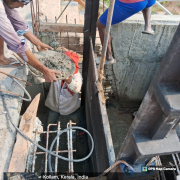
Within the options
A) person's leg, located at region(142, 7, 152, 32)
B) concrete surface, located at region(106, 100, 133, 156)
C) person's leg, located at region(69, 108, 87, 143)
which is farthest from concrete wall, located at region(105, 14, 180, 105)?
person's leg, located at region(69, 108, 87, 143)

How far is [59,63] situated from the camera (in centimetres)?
302

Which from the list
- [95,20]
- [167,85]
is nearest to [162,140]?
[167,85]

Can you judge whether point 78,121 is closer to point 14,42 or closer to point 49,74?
point 49,74

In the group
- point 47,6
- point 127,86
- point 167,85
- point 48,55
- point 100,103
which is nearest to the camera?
point 167,85

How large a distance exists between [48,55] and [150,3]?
222 cm

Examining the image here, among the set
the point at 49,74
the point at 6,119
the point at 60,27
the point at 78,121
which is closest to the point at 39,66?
the point at 49,74

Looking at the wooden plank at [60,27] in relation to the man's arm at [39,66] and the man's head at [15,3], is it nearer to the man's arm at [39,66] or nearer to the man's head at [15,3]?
the man's head at [15,3]

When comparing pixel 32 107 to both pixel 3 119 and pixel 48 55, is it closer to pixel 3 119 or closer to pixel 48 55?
pixel 3 119

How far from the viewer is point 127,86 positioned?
5.42 metres

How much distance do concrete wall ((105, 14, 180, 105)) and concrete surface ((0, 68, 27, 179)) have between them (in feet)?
8.22

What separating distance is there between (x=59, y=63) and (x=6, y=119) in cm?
126

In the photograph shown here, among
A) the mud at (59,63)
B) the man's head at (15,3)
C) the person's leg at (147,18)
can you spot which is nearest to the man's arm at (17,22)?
the man's head at (15,3)

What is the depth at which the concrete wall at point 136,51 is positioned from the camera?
4.10 m

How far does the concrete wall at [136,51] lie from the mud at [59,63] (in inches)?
63.1
